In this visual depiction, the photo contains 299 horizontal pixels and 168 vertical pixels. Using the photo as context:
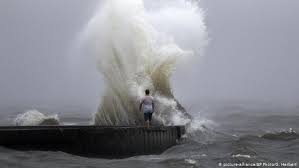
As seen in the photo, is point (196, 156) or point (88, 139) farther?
point (196, 156)

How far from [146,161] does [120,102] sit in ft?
26.3

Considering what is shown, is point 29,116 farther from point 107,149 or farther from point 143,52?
point 107,149

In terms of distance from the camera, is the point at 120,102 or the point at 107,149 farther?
the point at 120,102

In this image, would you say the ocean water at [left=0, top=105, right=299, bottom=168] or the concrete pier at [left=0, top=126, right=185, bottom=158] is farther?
the concrete pier at [left=0, top=126, right=185, bottom=158]

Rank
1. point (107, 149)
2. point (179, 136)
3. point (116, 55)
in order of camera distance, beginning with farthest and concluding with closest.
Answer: point (116, 55) → point (179, 136) → point (107, 149)

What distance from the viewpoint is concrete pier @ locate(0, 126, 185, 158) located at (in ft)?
51.2

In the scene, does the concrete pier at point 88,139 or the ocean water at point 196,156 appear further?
the concrete pier at point 88,139

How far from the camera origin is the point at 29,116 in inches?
954

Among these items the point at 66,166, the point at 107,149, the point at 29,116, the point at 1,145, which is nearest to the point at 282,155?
the point at 107,149

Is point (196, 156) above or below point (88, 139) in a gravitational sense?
below

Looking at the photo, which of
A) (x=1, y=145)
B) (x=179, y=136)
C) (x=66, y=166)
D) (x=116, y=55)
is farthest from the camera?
(x=116, y=55)

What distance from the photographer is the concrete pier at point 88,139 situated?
614 inches

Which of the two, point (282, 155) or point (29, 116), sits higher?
point (29, 116)

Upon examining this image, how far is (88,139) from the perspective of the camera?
16.5m
